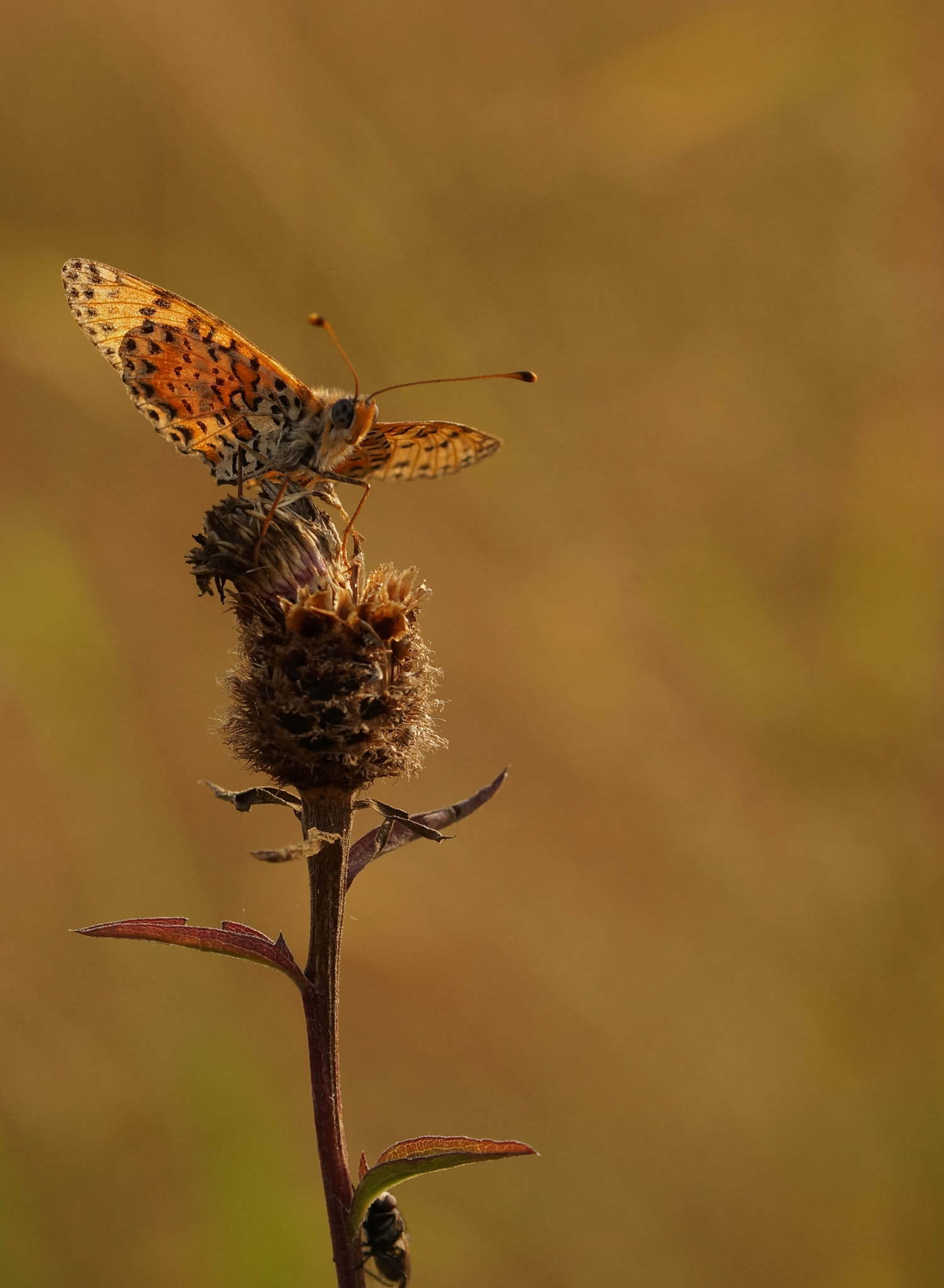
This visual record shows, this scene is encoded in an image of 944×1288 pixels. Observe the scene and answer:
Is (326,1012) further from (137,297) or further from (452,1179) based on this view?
(452,1179)

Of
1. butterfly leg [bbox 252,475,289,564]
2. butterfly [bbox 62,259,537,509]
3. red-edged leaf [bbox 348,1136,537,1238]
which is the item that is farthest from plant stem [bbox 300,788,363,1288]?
butterfly [bbox 62,259,537,509]

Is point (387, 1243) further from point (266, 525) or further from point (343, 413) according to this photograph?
point (343, 413)

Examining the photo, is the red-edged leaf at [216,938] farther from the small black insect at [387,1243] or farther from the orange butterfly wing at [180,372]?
the orange butterfly wing at [180,372]

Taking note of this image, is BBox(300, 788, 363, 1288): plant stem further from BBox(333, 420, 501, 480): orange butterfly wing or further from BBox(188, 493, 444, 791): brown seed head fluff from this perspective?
BBox(333, 420, 501, 480): orange butterfly wing

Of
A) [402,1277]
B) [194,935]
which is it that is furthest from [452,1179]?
[194,935]

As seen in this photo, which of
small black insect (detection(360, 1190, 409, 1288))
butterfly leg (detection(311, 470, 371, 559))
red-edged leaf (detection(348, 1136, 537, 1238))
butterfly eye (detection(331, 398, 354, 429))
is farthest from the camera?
butterfly eye (detection(331, 398, 354, 429))

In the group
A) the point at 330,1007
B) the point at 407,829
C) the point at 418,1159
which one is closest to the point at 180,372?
the point at 407,829
